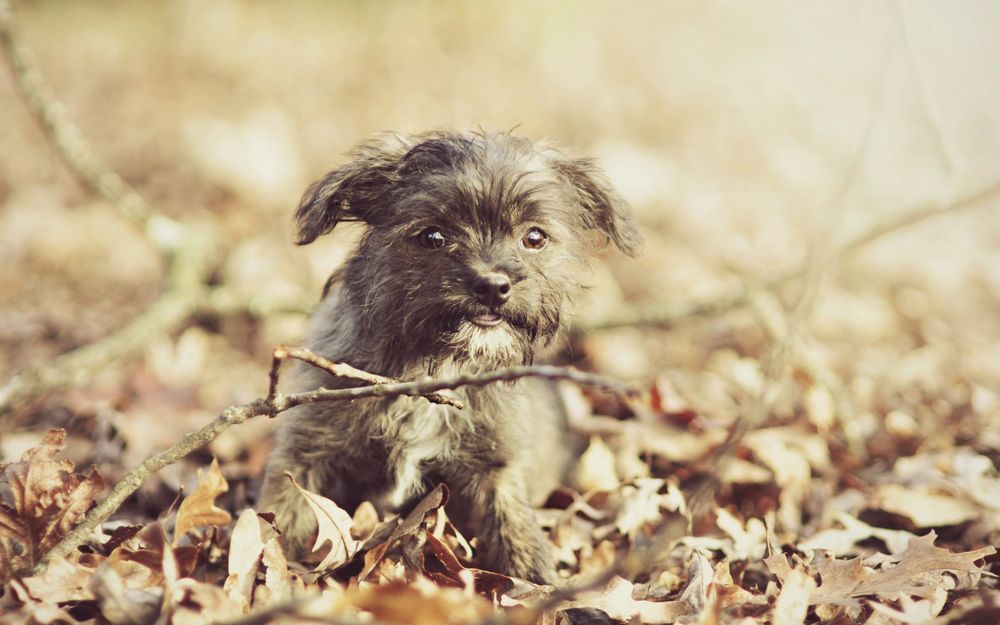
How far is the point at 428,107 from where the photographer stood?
10.4 metres

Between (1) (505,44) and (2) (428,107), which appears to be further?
(1) (505,44)

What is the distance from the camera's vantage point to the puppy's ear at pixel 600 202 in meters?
4.22

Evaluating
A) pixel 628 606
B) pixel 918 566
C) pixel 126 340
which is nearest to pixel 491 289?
pixel 628 606

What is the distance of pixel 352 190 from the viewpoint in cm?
391

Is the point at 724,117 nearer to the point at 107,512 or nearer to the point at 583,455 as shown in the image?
the point at 583,455

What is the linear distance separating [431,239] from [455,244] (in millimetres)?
127

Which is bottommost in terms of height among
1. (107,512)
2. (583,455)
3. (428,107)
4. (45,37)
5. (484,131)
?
(583,455)

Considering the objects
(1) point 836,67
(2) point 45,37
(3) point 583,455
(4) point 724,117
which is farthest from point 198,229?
(1) point 836,67

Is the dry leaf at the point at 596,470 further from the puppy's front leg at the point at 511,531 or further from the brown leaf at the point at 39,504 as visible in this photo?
the brown leaf at the point at 39,504

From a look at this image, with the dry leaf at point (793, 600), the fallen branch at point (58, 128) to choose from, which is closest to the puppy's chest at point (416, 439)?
the dry leaf at point (793, 600)

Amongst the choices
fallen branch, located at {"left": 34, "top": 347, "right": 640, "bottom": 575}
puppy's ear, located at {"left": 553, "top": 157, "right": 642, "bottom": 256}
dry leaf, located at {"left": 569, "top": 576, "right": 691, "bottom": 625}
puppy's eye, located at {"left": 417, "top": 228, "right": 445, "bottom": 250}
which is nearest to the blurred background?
puppy's ear, located at {"left": 553, "top": 157, "right": 642, "bottom": 256}

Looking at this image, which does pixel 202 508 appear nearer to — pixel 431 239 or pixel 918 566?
pixel 431 239

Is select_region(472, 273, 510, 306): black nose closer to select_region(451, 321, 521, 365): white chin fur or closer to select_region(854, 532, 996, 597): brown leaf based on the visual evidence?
select_region(451, 321, 521, 365): white chin fur

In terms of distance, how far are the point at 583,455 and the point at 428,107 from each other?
23.0 ft
